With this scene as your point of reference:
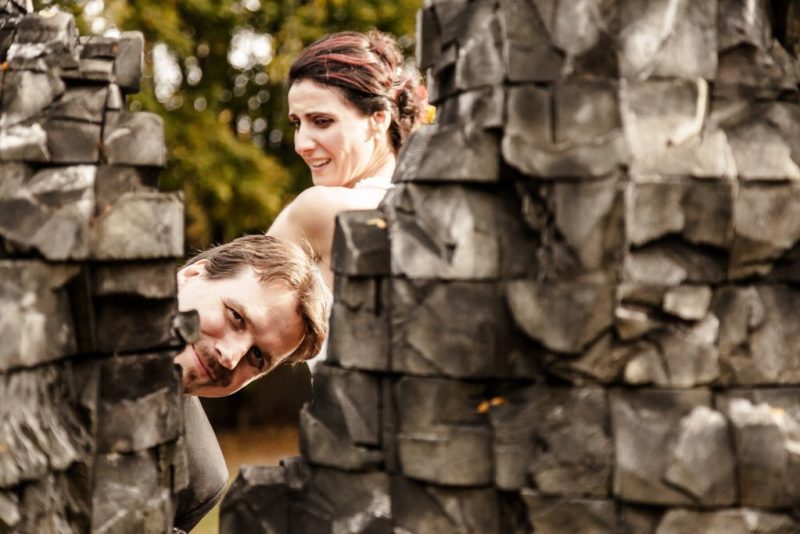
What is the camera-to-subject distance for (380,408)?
197cm

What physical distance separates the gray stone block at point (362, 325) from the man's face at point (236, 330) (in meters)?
0.87

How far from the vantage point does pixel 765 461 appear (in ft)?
5.85

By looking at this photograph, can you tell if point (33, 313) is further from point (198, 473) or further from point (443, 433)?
point (198, 473)

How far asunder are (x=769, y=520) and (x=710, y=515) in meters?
0.11

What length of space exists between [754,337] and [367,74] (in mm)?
2186

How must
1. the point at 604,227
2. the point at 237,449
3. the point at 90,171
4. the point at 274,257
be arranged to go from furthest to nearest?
the point at 237,449 < the point at 274,257 < the point at 90,171 < the point at 604,227

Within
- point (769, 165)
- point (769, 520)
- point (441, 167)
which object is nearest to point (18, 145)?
point (441, 167)

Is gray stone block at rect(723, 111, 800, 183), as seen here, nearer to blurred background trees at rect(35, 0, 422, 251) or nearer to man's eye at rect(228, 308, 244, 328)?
man's eye at rect(228, 308, 244, 328)

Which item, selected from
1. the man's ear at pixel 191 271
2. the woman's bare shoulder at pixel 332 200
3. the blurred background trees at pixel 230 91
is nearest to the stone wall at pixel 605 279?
the man's ear at pixel 191 271

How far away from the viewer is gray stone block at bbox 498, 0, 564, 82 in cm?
182

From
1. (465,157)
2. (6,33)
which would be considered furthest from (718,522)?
(6,33)

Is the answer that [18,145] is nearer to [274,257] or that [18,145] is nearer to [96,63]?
[96,63]

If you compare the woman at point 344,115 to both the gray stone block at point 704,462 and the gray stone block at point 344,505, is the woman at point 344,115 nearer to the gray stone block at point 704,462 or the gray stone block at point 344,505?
the gray stone block at point 344,505

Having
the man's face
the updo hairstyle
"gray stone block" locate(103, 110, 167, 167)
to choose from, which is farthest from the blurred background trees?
"gray stone block" locate(103, 110, 167, 167)
